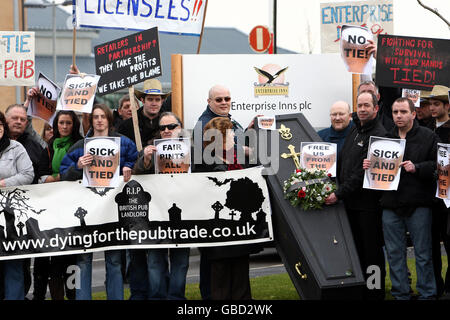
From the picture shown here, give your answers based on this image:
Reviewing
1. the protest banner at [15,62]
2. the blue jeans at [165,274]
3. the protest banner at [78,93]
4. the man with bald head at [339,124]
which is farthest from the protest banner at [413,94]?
the protest banner at [15,62]

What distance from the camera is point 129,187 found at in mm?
8398

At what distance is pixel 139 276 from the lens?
8531 mm


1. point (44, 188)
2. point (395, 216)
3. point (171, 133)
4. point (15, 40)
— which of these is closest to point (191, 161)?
point (171, 133)

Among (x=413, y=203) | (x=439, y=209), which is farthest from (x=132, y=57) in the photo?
(x=439, y=209)

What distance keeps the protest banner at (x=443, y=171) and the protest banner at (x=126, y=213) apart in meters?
1.81

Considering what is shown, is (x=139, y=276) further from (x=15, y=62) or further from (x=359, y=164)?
(x=15, y=62)

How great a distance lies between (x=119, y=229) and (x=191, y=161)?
1013 millimetres

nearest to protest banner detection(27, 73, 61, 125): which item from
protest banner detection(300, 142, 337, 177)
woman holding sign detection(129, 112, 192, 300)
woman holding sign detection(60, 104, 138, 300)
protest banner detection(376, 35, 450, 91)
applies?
woman holding sign detection(60, 104, 138, 300)

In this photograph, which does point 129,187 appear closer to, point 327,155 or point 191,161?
point 191,161

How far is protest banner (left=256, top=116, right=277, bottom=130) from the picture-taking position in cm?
848

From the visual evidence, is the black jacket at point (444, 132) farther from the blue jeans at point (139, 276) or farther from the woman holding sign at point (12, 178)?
the woman holding sign at point (12, 178)

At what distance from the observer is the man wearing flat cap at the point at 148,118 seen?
31.0ft

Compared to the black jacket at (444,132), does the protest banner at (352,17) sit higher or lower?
higher

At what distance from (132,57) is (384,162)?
310 cm
